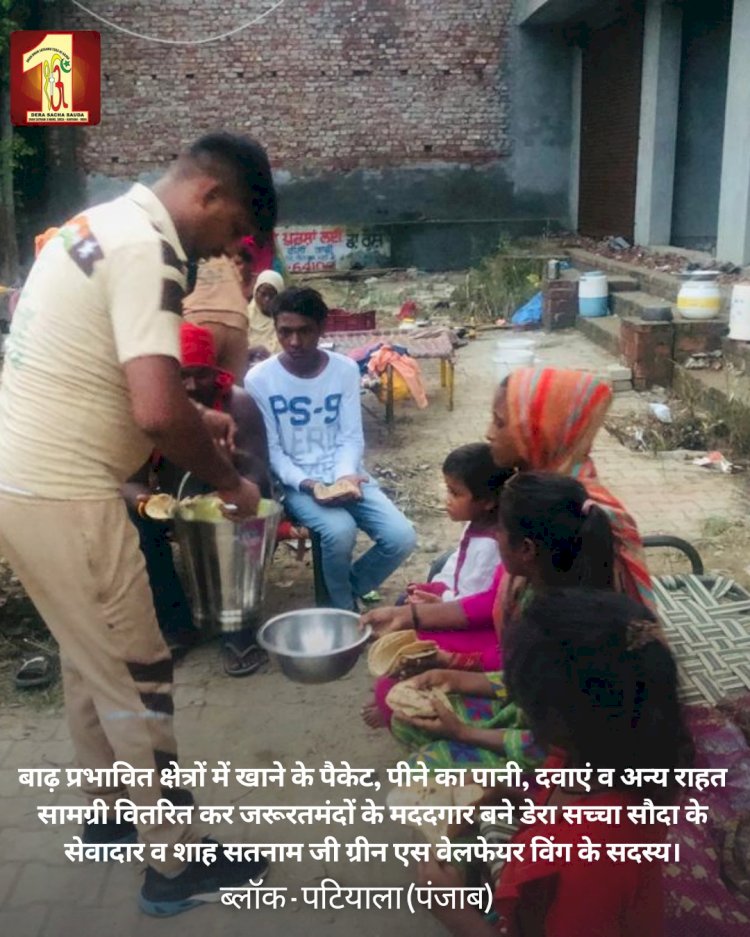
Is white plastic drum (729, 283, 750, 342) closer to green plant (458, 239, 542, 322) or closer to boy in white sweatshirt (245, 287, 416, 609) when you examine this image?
boy in white sweatshirt (245, 287, 416, 609)

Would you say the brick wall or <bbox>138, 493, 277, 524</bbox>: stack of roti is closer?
<bbox>138, 493, 277, 524</bbox>: stack of roti

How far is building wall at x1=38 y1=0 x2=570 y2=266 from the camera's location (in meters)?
15.5

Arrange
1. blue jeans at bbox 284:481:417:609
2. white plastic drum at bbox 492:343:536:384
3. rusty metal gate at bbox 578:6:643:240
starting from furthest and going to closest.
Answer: rusty metal gate at bbox 578:6:643:240 < white plastic drum at bbox 492:343:536:384 < blue jeans at bbox 284:481:417:609

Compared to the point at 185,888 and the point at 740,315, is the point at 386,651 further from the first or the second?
the point at 740,315

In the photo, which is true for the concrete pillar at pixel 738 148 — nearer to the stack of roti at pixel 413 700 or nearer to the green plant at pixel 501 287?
the green plant at pixel 501 287

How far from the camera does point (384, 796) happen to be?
9.09 feet

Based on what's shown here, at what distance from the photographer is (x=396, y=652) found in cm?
255

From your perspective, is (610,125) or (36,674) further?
(610,125)

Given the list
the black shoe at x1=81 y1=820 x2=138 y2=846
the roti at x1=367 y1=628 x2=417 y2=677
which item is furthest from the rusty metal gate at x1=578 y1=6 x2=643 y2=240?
the black shoe at x1=81 y1=820 x2=138 y2=846

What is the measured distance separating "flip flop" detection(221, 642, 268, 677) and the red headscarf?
2.89 feet

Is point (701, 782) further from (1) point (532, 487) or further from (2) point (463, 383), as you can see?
(2) point (463, 383)

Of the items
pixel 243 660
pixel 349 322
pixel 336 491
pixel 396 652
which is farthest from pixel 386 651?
pixel 349 322

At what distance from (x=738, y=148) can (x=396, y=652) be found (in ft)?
26.6

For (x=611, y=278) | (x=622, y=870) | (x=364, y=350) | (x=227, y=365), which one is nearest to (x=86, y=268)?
(x=622, y=870)
